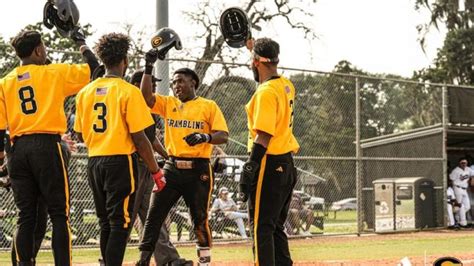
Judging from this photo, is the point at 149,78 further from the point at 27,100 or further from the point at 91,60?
the point at 27,100

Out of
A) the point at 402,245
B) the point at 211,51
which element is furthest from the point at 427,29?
the point at 402,245

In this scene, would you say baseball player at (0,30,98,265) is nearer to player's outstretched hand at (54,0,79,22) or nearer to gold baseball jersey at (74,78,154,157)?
gold baseball jersey at (74,78,154,157)

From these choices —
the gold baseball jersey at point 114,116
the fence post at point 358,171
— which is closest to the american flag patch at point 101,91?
the gold baseball jersey at point 114,116

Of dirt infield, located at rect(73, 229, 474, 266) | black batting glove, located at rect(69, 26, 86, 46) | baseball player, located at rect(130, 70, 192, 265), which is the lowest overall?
dirt infield, located at rect(73, 229, 474, 266)

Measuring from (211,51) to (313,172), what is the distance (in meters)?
11.1

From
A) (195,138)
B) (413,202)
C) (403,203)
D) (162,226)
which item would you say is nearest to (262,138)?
(195,138)

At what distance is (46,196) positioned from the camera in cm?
788

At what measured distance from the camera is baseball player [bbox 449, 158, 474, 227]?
23.6 m

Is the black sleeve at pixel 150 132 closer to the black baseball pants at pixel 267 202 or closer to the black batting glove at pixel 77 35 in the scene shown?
the black batting glove at pixel 77 35

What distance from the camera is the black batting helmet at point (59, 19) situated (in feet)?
28.2

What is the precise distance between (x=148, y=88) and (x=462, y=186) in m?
15.8

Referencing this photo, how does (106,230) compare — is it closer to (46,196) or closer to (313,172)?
(46,196)

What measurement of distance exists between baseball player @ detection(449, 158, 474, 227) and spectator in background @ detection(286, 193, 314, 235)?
5239mm

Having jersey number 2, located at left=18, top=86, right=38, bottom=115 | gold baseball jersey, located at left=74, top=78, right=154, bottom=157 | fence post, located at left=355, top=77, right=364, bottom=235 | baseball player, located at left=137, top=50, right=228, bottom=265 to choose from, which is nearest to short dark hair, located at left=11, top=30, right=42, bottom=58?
jersey number 2, located at left=18, top=86, right=38, bottom=115
